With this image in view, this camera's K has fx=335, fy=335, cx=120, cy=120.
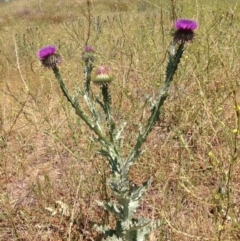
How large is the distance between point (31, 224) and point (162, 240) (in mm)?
830

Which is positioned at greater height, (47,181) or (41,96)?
(41,96)

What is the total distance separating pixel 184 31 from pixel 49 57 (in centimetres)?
68

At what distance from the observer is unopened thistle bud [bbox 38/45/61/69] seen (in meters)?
1.68

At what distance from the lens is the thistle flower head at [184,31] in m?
1.53

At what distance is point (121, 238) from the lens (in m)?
1.67

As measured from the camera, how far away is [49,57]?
1.70 metres

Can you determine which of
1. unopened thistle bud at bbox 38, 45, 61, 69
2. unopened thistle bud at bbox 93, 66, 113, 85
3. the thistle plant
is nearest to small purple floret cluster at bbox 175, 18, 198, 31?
the thistle plant

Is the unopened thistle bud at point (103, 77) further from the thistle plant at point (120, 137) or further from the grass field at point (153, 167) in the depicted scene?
the grass field at point (153, 167)

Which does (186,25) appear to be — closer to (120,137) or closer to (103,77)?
(103,77)

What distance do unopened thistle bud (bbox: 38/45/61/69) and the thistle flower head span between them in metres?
0.60

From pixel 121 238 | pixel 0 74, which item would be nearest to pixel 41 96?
pixel 0 74

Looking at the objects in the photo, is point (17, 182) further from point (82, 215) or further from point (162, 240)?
point (162, 240)

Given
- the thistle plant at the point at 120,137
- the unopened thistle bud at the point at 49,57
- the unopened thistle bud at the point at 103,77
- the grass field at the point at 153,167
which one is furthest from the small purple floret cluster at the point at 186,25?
the unopened thistle bud at the point at 49,57

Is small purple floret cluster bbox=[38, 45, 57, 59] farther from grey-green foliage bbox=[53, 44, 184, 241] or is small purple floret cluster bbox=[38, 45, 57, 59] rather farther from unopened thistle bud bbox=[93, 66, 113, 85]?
unopened thistle bud bbox=[93, 66, 113, 85]
